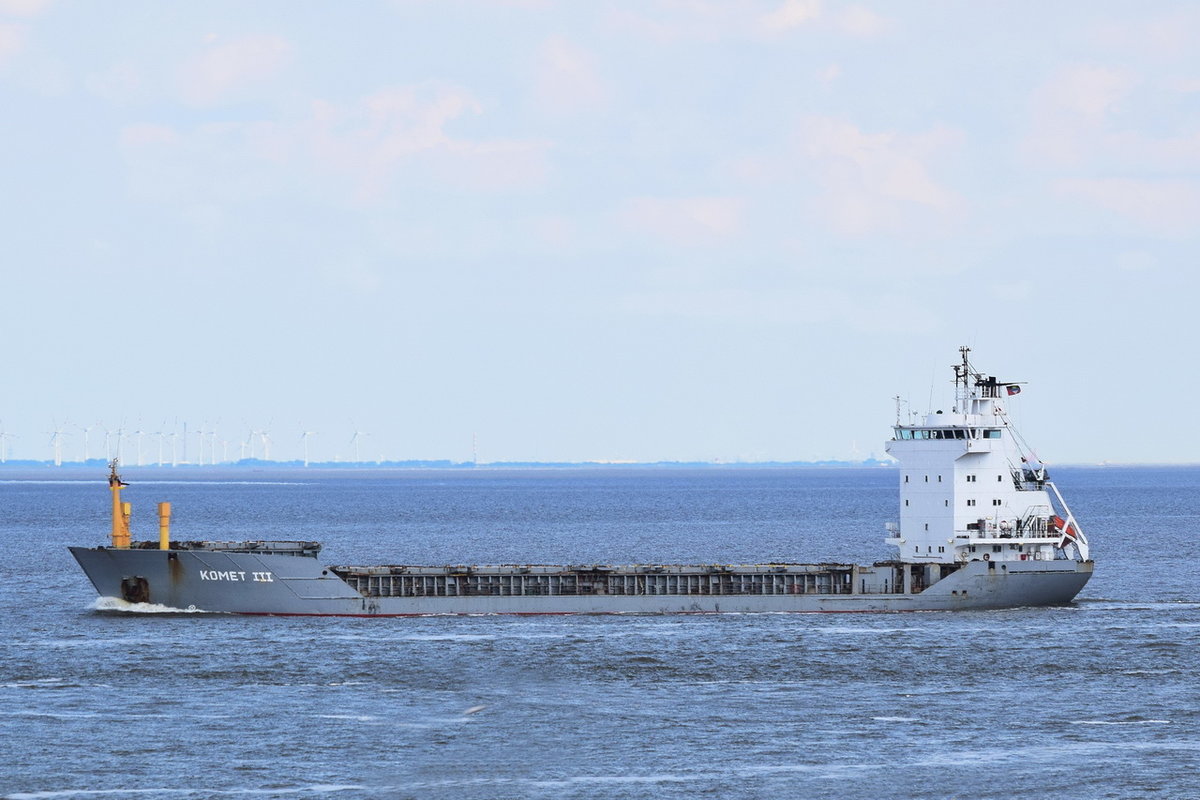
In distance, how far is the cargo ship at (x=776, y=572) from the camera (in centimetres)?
6550

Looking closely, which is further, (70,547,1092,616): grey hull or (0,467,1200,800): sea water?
(70,547,1092,616): grey hull

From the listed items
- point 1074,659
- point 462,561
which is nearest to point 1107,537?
point 462,561

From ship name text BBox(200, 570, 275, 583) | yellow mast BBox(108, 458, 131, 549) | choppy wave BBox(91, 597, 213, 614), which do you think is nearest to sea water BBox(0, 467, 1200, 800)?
choppy wave BBox(91, 597, 213, 614)

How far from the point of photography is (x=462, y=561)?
4099 inches

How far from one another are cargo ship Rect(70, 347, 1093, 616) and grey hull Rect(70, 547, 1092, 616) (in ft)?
0.14

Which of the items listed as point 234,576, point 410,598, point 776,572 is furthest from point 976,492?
point 234,576

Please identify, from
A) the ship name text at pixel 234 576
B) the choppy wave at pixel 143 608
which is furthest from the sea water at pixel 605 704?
the ship name text at pixel 234 576

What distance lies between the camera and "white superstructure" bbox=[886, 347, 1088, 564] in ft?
221

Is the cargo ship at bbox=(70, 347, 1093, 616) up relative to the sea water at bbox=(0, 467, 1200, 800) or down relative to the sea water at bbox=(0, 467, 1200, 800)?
up

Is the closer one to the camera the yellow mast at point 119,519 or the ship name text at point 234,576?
the ship name text at point 234,576

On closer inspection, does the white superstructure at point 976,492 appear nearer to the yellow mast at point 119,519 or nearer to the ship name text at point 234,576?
the ship name text at point 234,576

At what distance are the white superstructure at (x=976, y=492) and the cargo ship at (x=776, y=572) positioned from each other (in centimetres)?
6

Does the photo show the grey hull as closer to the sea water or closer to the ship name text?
the ship name text

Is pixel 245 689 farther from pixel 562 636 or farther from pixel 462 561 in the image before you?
pixel 462 561
